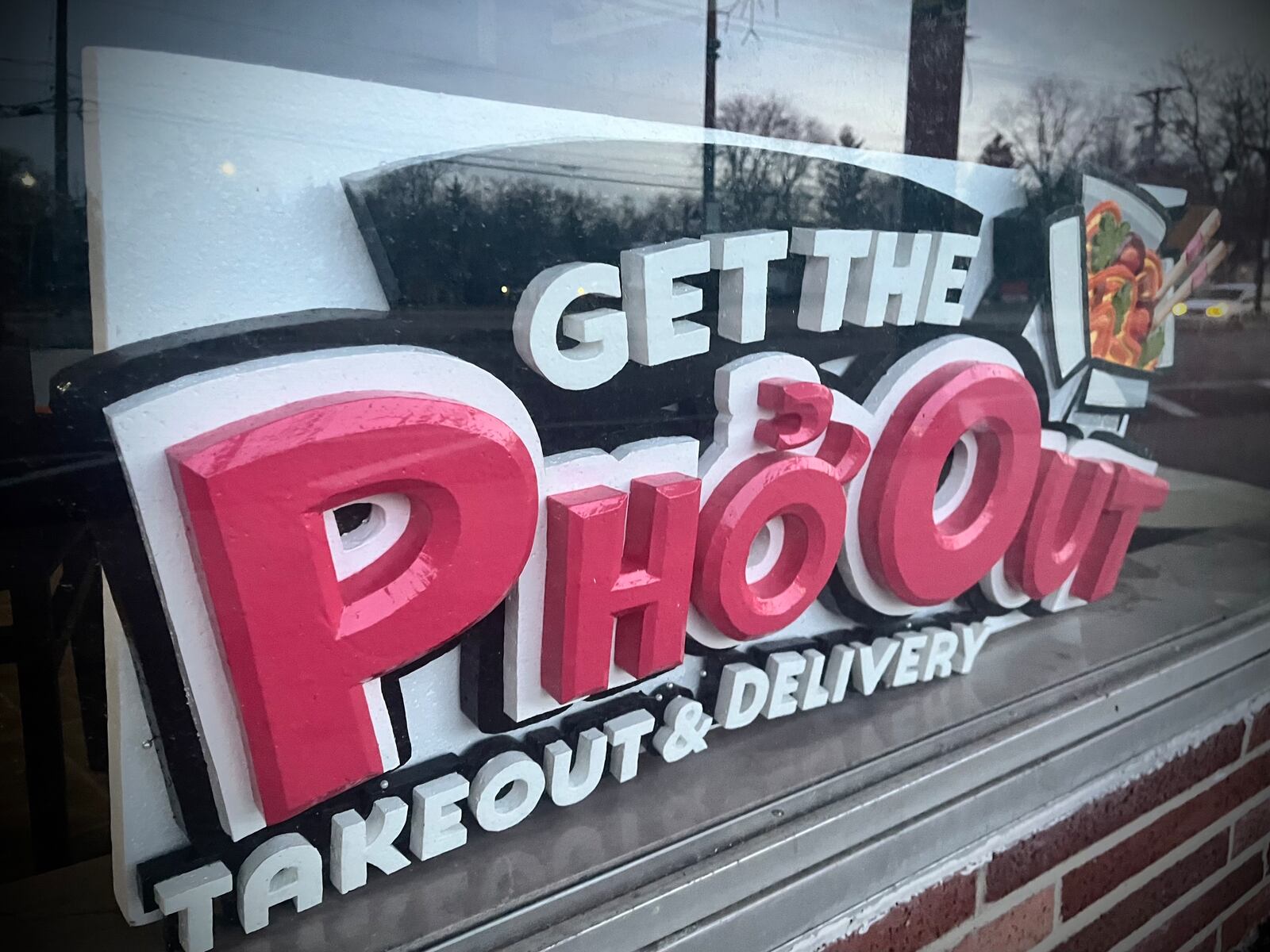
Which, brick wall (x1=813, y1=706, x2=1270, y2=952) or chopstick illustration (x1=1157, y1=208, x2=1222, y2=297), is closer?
brick wall (x1=813, y1=706, x2=1270, y2=952)

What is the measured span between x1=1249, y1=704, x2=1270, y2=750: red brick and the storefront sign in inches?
42.3

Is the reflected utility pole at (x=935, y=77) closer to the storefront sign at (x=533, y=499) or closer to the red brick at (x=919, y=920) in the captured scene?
the storefront sign at (x=533, y=499)

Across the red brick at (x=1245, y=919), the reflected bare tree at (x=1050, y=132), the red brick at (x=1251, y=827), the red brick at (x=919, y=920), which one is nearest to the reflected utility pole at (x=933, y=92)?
the reflected bare tree at (x=1050, y=132)

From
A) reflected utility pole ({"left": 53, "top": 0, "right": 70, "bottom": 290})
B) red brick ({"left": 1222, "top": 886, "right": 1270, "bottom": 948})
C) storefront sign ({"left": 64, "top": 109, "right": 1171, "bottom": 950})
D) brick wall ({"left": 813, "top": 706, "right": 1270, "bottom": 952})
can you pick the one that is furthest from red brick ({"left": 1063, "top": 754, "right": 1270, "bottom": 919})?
reflected utility pole ({"left": 53, "top": 0, "right": 70, "bottom": 290})

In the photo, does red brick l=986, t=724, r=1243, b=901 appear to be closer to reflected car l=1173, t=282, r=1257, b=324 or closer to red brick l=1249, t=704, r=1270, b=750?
red brick l=1249, t=704, r=1270, b=750

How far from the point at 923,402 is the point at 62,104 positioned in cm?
124

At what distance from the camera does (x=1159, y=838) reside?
79.5 inches

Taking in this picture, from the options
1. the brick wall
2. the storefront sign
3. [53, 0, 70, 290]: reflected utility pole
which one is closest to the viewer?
[53, 0, 70, 290]: reflected utility pole

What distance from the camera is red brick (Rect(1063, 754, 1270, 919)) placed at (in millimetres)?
1847

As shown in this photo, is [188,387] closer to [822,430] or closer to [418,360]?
[418,360]

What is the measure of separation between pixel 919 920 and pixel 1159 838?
81 cm

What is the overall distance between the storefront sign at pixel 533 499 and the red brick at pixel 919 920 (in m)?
0.33

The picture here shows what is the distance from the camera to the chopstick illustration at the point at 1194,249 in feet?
6.69

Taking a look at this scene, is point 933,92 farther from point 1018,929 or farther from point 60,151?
point 1018,929
